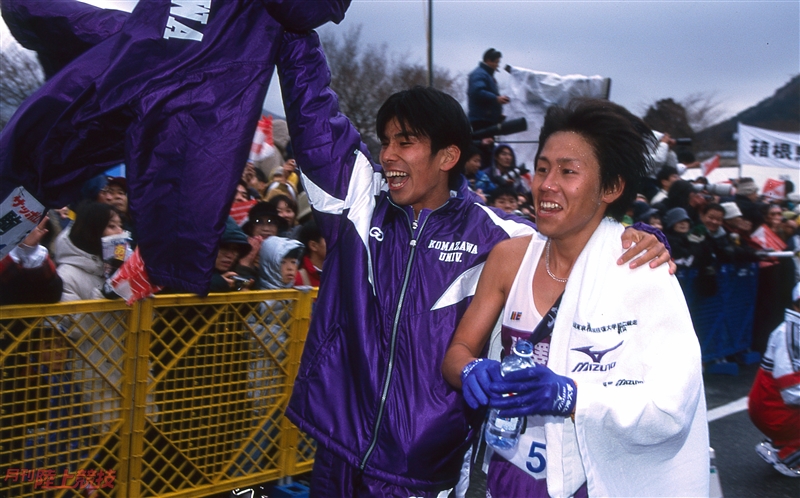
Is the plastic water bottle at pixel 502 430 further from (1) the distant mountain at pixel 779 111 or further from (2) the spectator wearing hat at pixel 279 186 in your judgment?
(1) the distant mountain at pixel 779 111

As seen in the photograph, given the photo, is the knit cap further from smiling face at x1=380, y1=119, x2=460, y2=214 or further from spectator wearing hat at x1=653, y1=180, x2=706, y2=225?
smiling face at x1=380, y1=119, x2=460, y2=214

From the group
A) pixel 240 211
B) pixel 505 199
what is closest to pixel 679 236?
pixel 505 199

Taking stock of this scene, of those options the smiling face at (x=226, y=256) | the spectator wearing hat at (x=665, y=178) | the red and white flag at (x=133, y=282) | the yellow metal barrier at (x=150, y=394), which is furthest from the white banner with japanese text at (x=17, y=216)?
the spectator wearing hat at (x=665, y=178)

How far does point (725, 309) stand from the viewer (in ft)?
29.6

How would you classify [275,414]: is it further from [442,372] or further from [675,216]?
[675,216]

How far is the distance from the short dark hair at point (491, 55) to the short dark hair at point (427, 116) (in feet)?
17.2

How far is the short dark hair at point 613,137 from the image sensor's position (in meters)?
2.53

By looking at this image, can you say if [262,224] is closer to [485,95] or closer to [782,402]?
[485,95]

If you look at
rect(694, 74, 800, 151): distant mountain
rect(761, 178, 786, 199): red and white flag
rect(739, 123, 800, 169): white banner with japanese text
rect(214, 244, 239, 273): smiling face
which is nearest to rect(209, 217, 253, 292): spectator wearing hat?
rect(214, 244, 239, 273): smiling face

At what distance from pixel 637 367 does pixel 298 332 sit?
8.85 ft

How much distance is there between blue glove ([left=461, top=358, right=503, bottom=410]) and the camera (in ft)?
7.40

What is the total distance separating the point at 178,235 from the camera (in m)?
2.89

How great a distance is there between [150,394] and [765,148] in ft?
46.8

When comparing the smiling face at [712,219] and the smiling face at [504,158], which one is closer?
the smiling face at [504,158]
